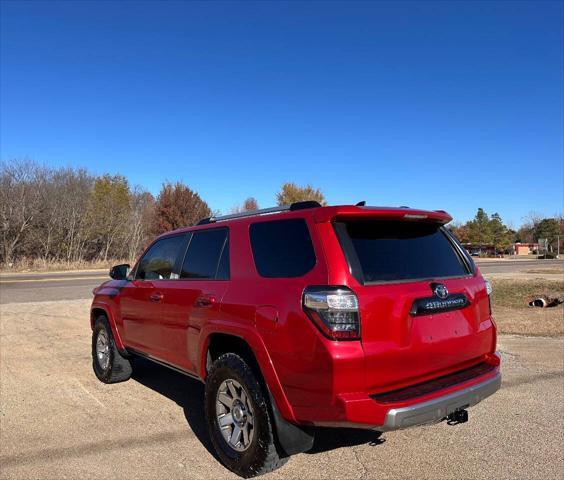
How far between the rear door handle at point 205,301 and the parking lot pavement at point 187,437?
3.98 ft

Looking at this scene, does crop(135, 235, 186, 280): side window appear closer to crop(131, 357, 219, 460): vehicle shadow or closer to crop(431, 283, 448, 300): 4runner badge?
crop(131, 357, 219, 460): vehicle shadow

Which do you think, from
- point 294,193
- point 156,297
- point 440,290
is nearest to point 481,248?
point 294,193

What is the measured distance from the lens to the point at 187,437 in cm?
441

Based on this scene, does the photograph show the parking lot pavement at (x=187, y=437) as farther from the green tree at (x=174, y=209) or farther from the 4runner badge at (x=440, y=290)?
the green tree at (x=174, y=209)

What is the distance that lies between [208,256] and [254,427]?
1.58 meters

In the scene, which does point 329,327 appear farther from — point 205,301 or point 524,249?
point 524,249

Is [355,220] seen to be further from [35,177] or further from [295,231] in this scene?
[35,177]

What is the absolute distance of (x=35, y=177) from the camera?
1571 inches

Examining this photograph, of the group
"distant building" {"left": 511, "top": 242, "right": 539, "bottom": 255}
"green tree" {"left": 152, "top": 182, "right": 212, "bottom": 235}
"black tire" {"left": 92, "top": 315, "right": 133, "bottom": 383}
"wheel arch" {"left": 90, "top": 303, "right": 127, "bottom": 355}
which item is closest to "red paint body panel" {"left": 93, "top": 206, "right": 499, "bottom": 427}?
"wheel arch" {"left": 90, "top": 303, "right": 127, "bottom": 355}

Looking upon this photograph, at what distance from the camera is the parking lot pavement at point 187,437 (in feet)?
12.2

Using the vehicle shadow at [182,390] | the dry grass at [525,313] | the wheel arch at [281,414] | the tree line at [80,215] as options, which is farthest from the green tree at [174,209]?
the wheel arch at [281,414]

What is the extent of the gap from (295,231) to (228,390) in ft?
4.46

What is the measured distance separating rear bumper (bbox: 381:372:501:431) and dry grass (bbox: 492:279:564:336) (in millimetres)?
6566

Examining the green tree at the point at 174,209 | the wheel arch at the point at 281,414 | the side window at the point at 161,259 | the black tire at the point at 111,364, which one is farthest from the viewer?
the green tree at the point at 174,209
